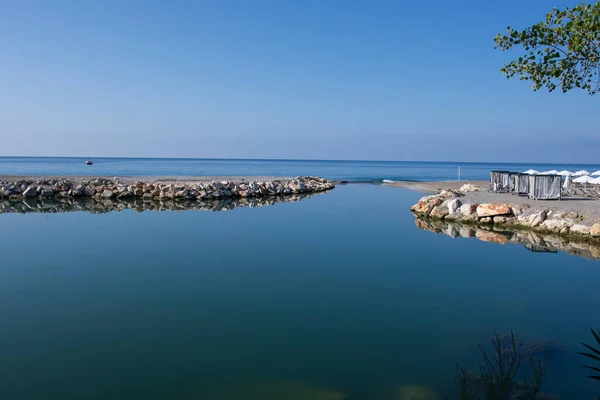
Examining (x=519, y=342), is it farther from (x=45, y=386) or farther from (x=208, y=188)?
(x=208, y=188)

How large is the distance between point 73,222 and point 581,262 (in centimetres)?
1545

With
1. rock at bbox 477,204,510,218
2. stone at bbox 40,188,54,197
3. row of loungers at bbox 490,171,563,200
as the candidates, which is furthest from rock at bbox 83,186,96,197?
row of loungers at bbox 490,171,563,200

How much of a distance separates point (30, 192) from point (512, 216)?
23.2 meters

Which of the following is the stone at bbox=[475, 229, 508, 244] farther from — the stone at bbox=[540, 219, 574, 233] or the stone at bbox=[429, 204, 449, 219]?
the stone at bbox=[429, 204, 449, 219]

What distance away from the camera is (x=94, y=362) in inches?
216

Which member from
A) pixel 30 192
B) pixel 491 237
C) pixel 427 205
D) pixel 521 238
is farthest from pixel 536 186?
pixel 30 192

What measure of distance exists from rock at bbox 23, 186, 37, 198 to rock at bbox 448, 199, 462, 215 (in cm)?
2094

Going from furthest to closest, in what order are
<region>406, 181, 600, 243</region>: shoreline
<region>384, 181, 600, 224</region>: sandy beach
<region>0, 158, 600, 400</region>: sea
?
1. <region>384, 181, 600, 224</region>: sandy beach
2. <region>406, 181, 600, 243</region>: shoreline
3. <region>0, 158, 600, 400</region>: sea

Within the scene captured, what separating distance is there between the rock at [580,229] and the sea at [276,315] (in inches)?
107

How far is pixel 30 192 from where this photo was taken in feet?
82.2

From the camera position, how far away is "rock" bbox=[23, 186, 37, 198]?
2488 centimetres

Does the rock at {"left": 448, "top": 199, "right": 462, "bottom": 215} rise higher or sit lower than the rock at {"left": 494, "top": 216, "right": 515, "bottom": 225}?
higher

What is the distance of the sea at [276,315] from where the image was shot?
512cm

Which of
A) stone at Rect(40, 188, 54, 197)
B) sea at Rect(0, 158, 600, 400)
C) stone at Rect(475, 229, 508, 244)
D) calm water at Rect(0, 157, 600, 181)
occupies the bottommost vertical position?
sea at Rect(0, 158, 600, 400)
